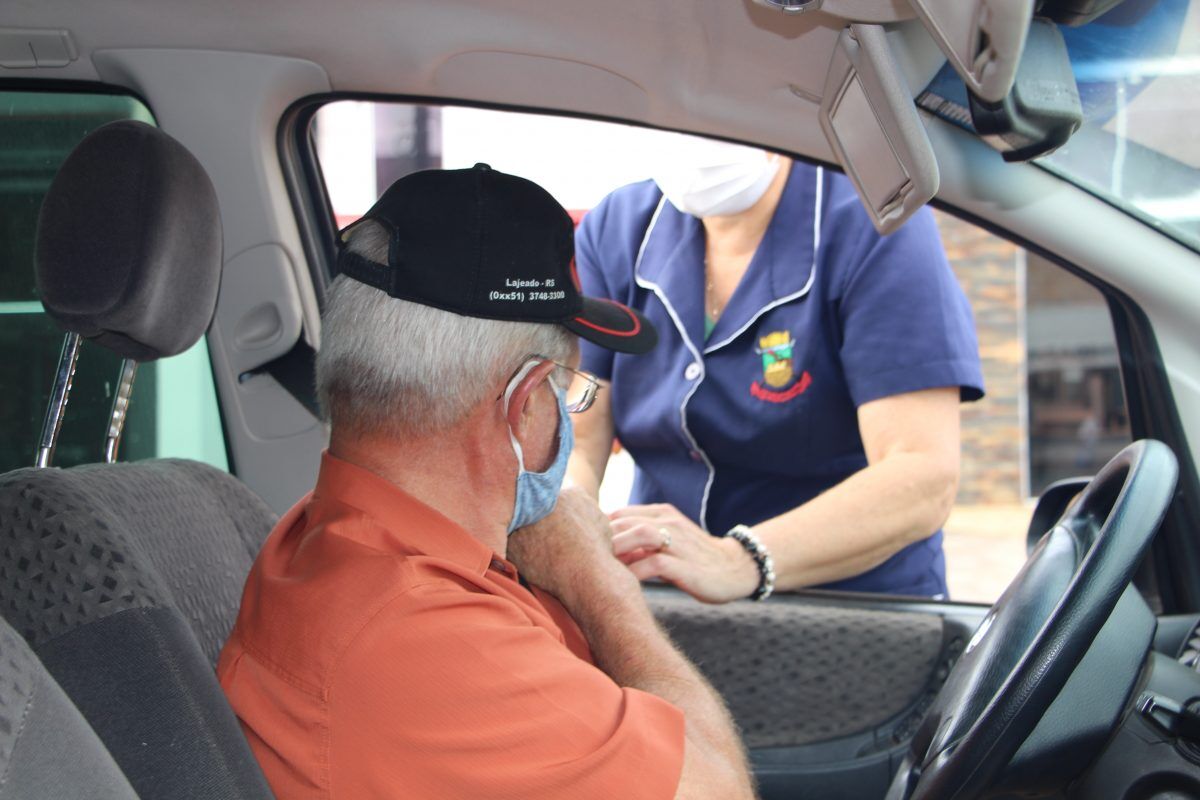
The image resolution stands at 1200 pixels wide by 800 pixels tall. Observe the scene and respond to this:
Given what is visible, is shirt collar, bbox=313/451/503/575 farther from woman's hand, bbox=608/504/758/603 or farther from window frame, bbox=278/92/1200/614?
window frame, bbox=278/92/1200/614

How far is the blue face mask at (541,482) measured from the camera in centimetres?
138

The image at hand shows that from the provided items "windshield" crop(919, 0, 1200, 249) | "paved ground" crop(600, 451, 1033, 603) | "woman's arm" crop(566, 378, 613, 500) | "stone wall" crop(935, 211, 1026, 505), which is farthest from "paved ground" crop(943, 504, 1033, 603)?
"windshield" crop(919, 0, 1200, 249)

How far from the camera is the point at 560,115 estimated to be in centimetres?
197

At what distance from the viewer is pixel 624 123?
77.0 inches

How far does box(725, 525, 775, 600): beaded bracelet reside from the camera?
75.0 inches

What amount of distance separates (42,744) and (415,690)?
0.33 metres

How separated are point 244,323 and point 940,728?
4.11 feet

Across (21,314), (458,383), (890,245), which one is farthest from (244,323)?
(890,245)

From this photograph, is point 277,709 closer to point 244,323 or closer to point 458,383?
point 458,383

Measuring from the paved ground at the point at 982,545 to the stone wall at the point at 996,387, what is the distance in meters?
0.14

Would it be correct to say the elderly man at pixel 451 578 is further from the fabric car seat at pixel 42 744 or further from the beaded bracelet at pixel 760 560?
the beaded bracelet at pixel 760 560

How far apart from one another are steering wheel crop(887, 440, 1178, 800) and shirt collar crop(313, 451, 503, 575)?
0.52 meters

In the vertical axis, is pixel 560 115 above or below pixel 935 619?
above

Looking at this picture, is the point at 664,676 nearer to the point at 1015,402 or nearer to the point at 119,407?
the point at 119,407
